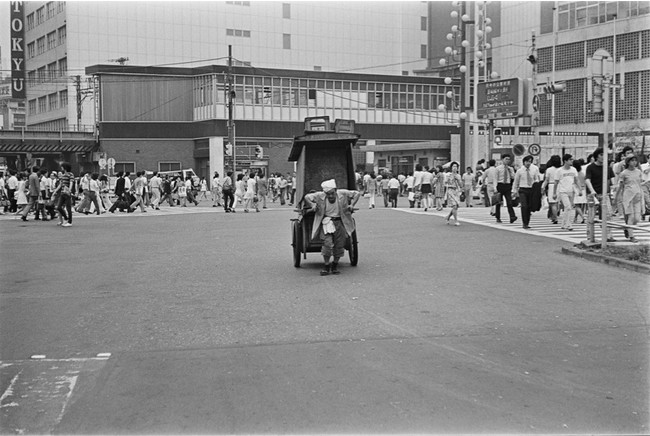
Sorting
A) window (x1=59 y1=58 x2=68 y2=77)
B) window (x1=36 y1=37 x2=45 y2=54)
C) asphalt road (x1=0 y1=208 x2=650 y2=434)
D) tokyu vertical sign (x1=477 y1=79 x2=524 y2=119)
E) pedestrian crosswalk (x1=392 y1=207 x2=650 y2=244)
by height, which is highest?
window (x1=36 y1=37 x2=45 y2=54)

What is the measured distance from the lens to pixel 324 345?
7039 millimetres

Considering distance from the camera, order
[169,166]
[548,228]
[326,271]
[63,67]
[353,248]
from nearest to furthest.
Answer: [326,271] < [353,248] < [548,228] < [169,166] < [63,67]

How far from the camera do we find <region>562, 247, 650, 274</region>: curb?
37.3 feet

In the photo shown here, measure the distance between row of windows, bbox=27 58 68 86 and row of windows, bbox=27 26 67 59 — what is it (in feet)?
5.49

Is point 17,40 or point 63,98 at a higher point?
point 17,40

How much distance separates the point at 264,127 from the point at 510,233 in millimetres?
47833

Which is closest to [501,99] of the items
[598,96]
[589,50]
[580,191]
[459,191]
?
[589,50]

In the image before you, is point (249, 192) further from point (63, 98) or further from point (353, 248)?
point (63, 98)

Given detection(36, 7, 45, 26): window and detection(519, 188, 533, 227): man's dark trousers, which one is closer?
detection(519, 188, 533, 227): man's dark trousers

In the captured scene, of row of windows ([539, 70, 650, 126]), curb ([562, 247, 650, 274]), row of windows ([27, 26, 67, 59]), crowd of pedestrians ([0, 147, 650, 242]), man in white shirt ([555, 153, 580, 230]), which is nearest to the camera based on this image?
curb ([562, 247, 650, 274])

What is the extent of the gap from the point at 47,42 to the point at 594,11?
52161mm

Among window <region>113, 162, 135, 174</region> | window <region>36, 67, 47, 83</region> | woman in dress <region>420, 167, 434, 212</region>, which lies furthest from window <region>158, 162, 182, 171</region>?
woman in dress <region>420, 167, 434, 212</region>

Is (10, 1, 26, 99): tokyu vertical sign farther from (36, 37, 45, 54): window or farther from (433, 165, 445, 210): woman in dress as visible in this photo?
(433, 165, 445, 210): woman in dress

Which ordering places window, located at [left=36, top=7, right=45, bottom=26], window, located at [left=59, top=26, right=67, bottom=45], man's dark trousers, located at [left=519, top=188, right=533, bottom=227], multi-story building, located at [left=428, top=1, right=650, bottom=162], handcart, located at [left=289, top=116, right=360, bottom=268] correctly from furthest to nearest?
window, located at [left=36, top=7, right=45, bottom=26] → window, located at [left=59, top=26, right=67, bottom=45] → multi-story building, located at [left=428, top=1, right=650, bottom=162] → man's dark trousers, located at [left=519, top=188, right=533, bottom=227] → handcart, located at [left=289, top=116, right=360, bottom=268]
